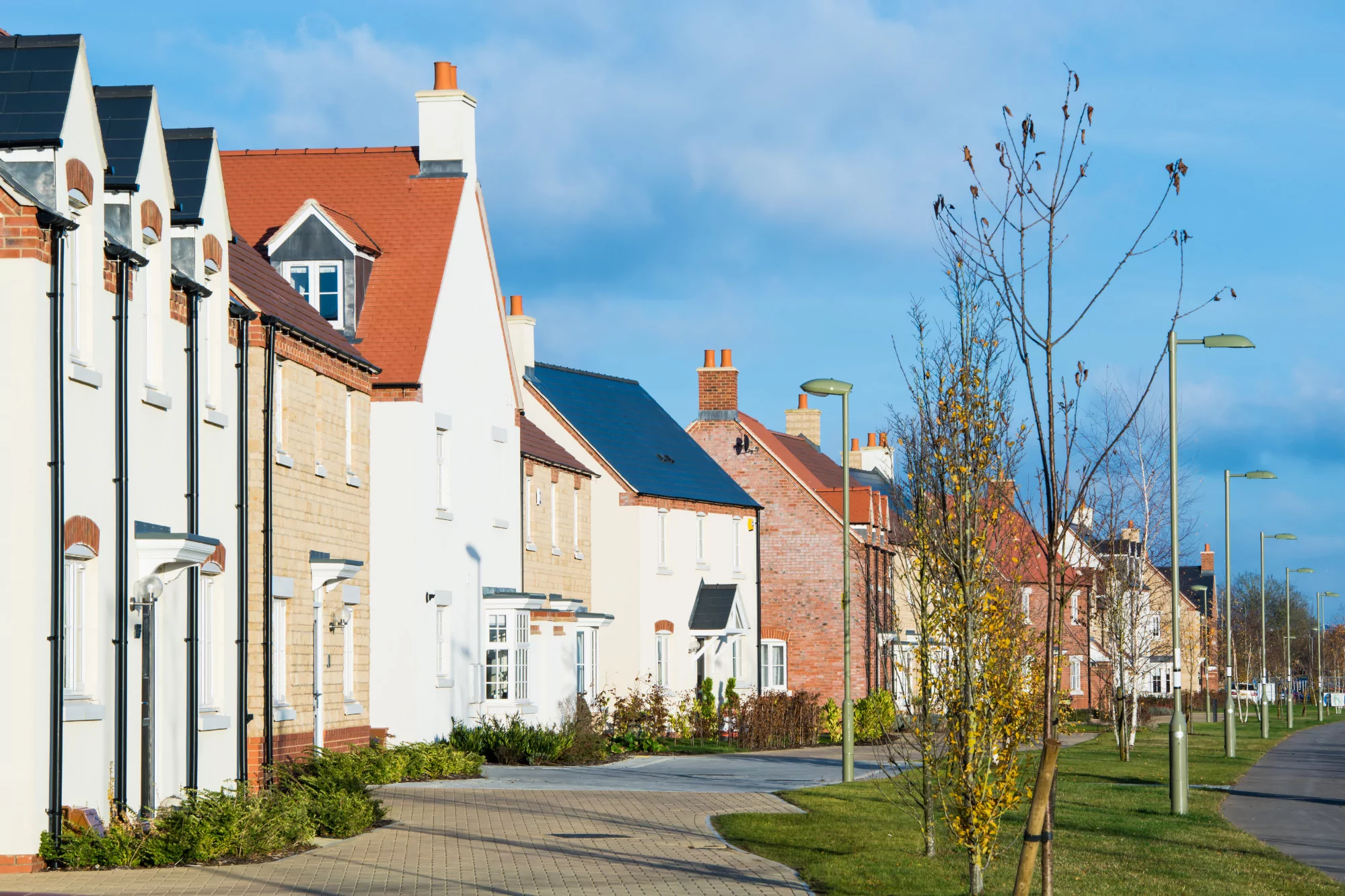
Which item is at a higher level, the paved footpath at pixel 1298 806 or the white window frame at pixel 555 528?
the white window frame at pixel 555 528

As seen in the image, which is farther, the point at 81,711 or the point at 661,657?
the point at 661,657

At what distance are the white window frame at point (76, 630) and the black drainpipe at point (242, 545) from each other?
4321 millimetres

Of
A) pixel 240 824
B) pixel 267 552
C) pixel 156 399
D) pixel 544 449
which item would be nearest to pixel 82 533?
pixel 156 399

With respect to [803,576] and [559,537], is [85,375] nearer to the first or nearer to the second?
[559,537]

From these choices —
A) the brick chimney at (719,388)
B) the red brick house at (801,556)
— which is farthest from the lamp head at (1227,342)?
the brick chimney at (719,388)

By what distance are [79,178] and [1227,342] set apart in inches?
641

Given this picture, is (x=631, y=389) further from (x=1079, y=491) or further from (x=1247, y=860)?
(x=1079, y=491)

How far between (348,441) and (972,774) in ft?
47.7

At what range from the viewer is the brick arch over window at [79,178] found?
14852 mm

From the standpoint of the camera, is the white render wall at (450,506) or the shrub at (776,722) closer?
the white render wall at (450,506)

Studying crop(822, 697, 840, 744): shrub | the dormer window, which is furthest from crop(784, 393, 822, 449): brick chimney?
the dormer window

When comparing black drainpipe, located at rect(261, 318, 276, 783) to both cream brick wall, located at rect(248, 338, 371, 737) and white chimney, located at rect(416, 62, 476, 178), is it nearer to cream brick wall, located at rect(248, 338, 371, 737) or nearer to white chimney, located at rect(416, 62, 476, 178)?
cream brick wall, located at rect(248, 338, 371, 737)

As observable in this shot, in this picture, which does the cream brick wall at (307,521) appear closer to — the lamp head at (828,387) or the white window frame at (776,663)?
the lamp head at (828,387)

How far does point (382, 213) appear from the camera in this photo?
97.6ft
